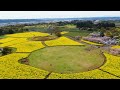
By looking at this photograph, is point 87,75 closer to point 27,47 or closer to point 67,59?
point 67,59

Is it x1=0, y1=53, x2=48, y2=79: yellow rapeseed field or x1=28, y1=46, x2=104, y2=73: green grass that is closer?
x1=0, y1=53, x2=48, y2=79: yellow rapeseed field

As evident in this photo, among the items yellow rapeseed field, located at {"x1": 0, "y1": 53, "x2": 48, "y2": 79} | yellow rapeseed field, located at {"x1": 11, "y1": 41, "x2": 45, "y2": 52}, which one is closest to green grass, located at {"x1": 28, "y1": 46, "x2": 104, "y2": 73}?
yellow rapeseed field, located at {"x1": 0, "y1": 53, "x2": 48, "y2": 79}

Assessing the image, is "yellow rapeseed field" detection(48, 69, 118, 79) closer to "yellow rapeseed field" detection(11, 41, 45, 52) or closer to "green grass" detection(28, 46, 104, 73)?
"green grass" detection(28, 46, 104, 73)

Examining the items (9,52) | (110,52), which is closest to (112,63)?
(110,52)

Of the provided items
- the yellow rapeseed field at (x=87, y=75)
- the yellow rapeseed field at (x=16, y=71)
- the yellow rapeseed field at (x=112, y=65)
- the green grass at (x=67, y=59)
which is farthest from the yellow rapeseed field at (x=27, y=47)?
the yellow rapeseed field at (x=87, y=75)

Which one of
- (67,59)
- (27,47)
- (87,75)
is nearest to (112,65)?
(87,75)

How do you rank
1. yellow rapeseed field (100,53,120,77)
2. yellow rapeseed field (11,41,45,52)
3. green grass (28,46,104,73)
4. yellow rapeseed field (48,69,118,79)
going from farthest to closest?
yellow rapeseed field (11,41,45,52), green grass (28,46,104,73), yellow rapeseed field (100,53,120,77), yellow rapeseed field (48,69,118,79)

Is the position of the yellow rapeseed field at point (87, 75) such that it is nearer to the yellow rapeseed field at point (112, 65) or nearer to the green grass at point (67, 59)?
the yellow rapeseed field at point (112, 65)
